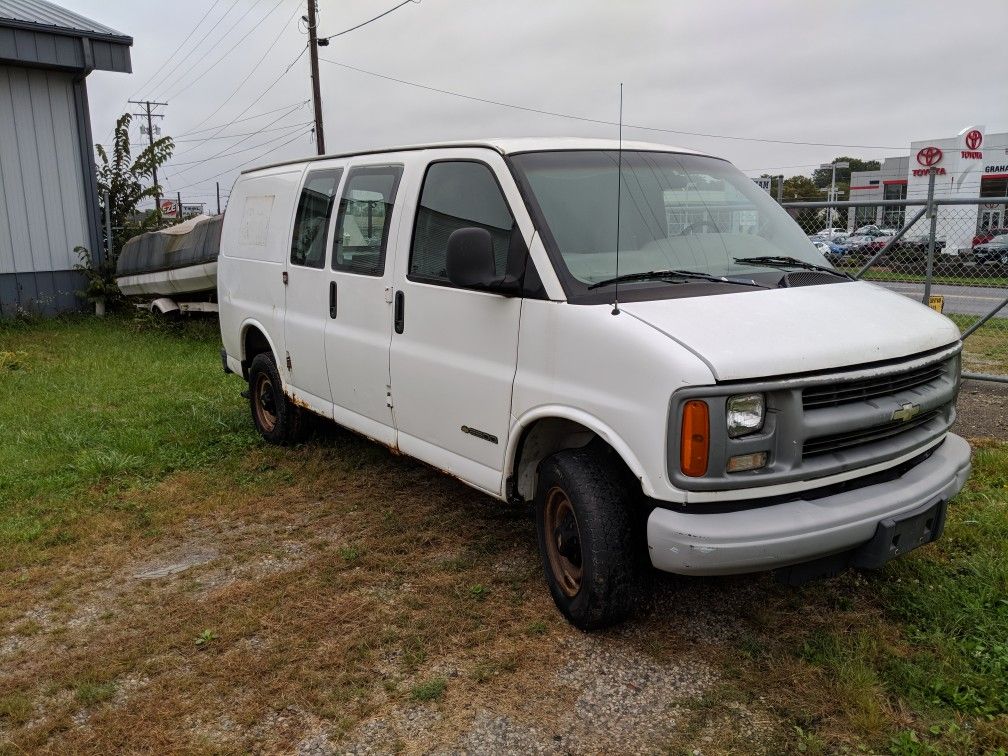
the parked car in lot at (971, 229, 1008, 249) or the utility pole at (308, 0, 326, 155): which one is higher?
the utility pole at (308, 0, 326, 155)

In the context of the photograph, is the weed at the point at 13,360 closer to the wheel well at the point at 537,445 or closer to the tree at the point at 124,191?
the tree at the point at 124,191

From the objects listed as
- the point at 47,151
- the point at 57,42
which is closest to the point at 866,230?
the point at 57,42

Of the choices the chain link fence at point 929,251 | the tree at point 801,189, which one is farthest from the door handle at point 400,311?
the tree at point 801,189

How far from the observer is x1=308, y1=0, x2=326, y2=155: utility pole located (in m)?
24.7

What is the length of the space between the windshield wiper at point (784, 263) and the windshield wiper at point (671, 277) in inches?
12.2

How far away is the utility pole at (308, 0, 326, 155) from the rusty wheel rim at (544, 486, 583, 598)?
22.8 m

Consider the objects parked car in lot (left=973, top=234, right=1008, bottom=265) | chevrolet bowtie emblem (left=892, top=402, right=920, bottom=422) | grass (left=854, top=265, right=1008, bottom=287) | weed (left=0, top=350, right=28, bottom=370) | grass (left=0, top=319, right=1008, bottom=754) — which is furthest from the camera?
weed (left=0, top=350, right=28, bottom=370)

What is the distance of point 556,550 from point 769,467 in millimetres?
1145

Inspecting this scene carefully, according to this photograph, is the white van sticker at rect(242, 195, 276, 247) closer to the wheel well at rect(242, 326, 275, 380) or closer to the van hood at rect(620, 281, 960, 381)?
the wheel well at rect(242, 326, 275, 380)

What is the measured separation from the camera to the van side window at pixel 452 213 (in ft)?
12.9

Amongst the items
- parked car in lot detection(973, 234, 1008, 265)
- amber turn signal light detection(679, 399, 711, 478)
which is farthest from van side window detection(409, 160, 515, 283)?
parked car in lot detection(973, 234, 1008, 265)

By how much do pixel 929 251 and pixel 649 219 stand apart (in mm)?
4819

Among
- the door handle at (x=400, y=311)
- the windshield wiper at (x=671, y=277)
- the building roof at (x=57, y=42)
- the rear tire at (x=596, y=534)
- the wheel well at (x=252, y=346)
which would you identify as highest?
the building roof at (x=57, y=42)

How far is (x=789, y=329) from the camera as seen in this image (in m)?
3.17
